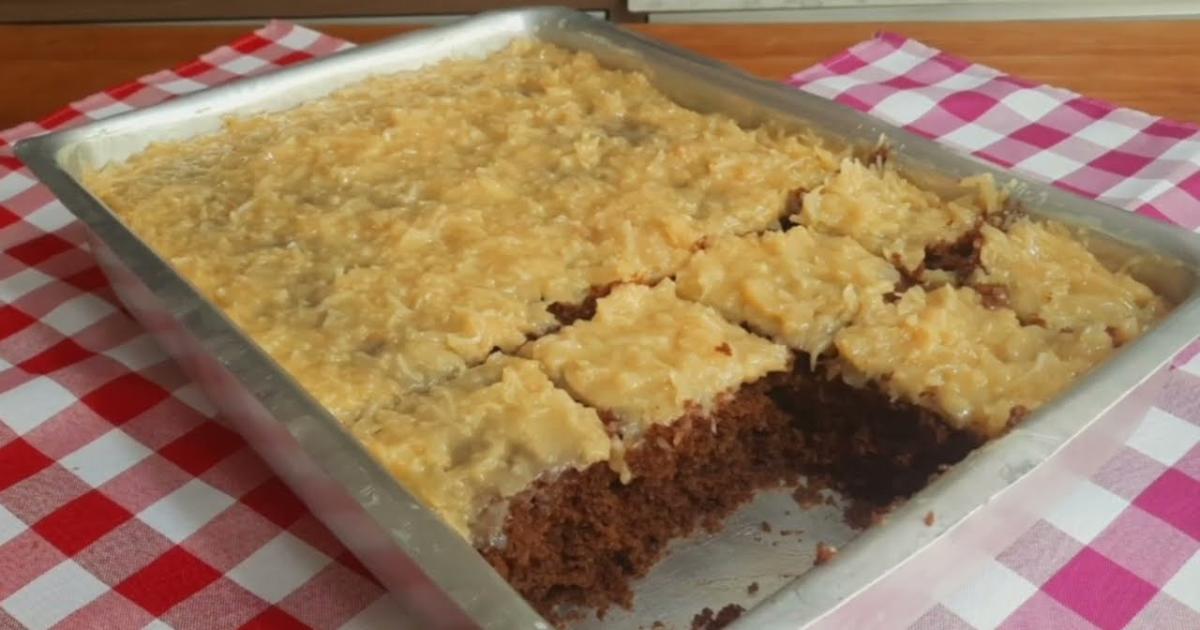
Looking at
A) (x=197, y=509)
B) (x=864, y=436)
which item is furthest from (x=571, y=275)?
(x=197, y=509)

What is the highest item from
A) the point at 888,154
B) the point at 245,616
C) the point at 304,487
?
the point at 888,154

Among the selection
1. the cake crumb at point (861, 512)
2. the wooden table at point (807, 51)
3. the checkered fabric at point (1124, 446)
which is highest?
the wooden table at point (807, 51)

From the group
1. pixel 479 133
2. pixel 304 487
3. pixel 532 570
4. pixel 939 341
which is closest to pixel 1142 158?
pixel 939 341

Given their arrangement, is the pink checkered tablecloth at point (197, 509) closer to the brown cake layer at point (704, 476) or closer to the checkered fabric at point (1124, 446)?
the checkered fabric at point (1124, 446)

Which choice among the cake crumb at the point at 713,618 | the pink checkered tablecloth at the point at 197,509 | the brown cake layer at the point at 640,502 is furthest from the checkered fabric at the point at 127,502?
the cake crumb at the point at 713,618

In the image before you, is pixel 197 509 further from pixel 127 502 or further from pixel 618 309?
pixel 618 309

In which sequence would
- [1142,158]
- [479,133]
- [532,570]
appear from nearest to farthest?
1. [532,570]
2. [479,133]
3. [1142,158]

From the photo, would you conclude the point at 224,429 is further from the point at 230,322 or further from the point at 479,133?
the point at 479,133
